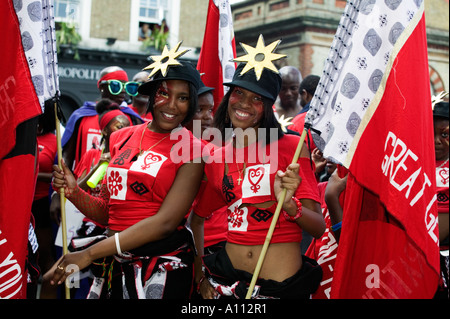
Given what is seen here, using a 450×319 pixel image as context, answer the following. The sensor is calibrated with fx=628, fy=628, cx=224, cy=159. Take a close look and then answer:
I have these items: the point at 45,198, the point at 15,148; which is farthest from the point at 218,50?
the point at 45,198

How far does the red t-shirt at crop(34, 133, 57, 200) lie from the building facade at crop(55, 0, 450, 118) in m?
10.7

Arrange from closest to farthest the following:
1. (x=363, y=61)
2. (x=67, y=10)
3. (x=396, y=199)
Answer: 1. (x=396, y=199)
2. (x=363, y=61)
3. (x=67, y=10)

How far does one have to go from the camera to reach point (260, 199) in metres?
3.71

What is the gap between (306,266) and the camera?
12.2ft

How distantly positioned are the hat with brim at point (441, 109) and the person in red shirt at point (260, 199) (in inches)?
89.8

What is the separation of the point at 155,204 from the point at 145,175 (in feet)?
0.63

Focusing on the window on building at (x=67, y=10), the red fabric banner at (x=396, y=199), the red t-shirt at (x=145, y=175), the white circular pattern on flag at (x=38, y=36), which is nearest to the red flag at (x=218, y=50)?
the red t-shirt at (x=145, y=175)

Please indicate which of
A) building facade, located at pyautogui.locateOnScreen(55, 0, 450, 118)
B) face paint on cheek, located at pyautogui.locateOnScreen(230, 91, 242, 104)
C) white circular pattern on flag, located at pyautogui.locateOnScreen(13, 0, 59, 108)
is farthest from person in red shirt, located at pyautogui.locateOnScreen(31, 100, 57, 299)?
building facade, located at pyautogui.locateOnScreen(55, 0, 450, 118)

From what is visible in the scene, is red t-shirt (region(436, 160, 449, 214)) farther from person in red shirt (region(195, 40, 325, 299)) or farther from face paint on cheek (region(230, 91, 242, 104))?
face paint on cheek (region(230, 91, 242, 104))

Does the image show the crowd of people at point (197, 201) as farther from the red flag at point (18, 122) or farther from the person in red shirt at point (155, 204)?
the red flag at point (18, 122)

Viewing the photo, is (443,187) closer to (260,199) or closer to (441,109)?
(441,109)

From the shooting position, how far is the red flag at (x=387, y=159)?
3465 mm

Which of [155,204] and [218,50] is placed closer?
[155,204]
